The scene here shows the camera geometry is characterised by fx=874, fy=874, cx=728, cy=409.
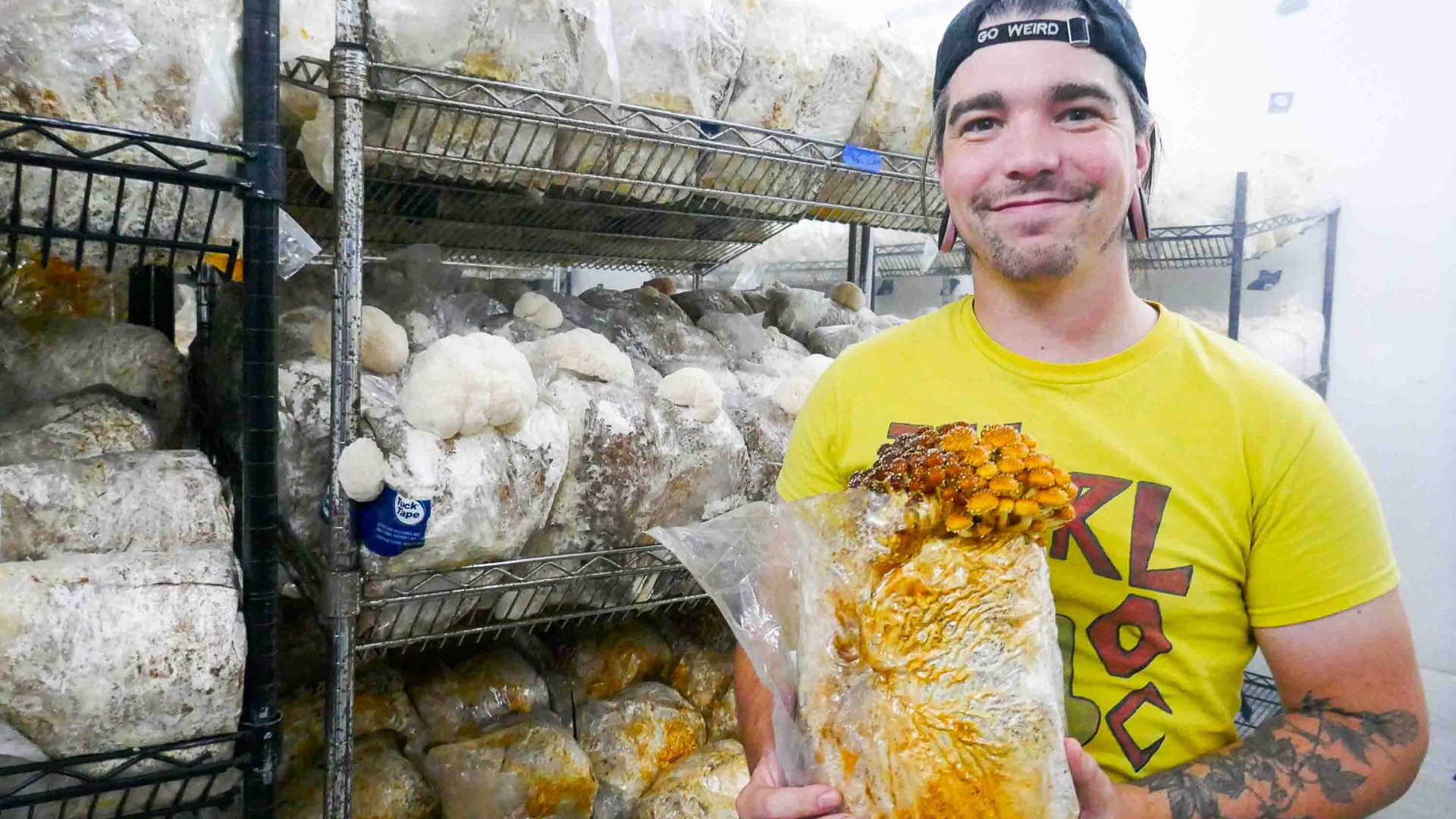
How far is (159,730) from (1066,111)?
0.91m

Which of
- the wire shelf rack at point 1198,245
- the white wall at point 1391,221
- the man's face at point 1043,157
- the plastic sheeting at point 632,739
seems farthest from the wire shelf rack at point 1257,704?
the man's face at point 1043,157

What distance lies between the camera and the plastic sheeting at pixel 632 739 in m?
1.21

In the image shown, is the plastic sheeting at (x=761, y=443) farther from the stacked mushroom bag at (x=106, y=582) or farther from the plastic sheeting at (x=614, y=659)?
the stacked mushroom bag at (x=106, y=582)

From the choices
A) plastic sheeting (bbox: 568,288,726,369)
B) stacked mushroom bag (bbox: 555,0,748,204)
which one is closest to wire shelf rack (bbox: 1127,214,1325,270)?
plastic sheeting (bbox: 568,288,726,369)

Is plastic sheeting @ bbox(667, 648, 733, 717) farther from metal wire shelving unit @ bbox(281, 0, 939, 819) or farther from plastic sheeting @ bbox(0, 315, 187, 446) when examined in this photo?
plastic sheeting @ bbox(0, 315, 187, 446)

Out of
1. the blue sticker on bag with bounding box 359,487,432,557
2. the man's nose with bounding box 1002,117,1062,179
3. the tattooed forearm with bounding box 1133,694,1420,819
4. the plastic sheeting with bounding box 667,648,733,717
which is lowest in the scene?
the plastic sheeting with bounding box 667,648,733,717

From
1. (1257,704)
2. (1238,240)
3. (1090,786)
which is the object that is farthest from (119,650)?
(1238,240)

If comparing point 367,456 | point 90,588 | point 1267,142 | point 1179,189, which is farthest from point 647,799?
point 1267,142

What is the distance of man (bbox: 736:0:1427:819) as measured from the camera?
0.67 m

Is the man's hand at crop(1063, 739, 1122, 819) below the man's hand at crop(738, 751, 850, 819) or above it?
above

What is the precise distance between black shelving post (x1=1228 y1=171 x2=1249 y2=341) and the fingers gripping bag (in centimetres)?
208

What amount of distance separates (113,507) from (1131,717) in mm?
906

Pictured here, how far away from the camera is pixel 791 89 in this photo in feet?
4.20

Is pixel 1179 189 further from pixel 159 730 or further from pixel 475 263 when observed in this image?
pixel 159 730
